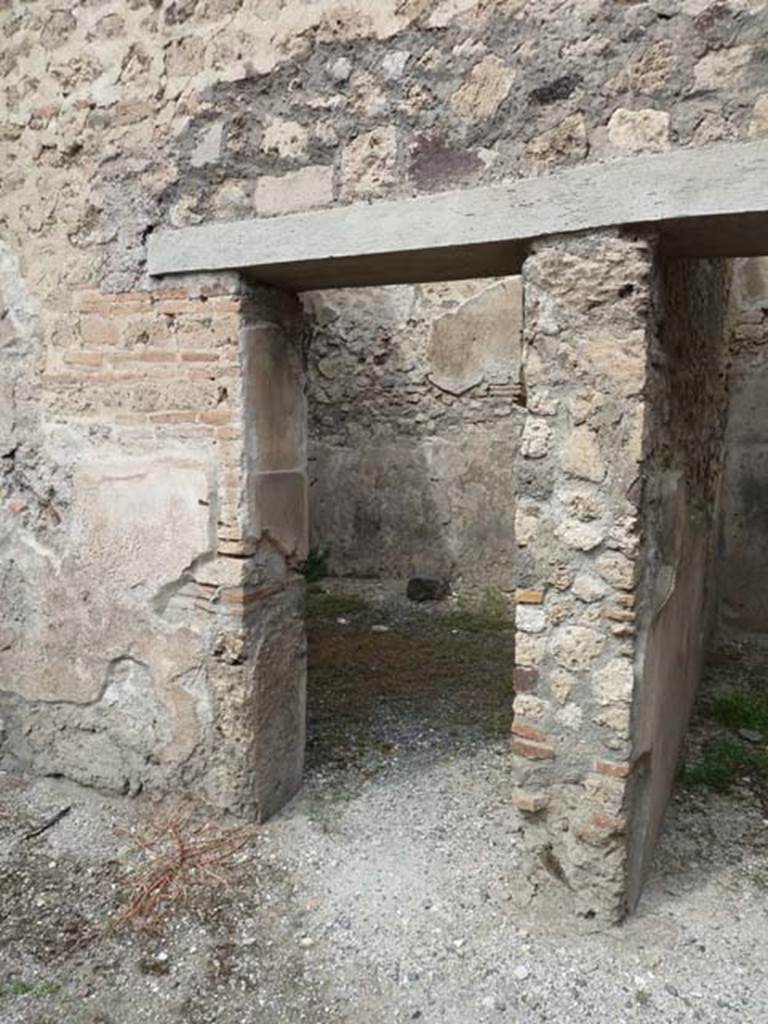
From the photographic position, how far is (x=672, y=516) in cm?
270

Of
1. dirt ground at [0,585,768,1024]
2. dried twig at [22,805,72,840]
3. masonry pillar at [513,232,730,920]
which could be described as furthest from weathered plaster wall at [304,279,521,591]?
dried twig at [22,805,72,840]

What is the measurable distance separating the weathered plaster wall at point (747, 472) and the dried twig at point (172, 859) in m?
3.91

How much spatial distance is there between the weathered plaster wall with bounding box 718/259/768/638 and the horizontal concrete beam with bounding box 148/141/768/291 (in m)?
3.15

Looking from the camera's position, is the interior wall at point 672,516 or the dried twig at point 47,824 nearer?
the interior wall at point 672,516

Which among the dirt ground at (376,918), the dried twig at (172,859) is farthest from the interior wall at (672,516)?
the dried twig at (172,859)

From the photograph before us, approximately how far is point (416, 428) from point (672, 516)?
3963 mm

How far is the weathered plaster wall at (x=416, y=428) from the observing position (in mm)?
6258

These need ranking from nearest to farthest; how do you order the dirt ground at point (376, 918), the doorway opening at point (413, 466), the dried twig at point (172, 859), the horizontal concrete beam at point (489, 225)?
the horizontal concrete beam at point (489, 225) → the dirt ground at point (376, 918) → the dried twig at point (172, 859) → the doorway opening at point (413, 466)

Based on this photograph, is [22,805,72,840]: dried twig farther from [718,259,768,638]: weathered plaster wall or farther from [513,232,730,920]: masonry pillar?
[718,259,768,638]: weathered plaster wall

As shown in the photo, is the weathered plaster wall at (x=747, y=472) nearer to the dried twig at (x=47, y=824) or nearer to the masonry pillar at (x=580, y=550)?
the masonry pillar at (x=580, y=550)

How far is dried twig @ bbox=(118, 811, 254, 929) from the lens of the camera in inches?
100

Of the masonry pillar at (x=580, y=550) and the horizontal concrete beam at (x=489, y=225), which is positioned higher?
the horizontal concrete beam at (x=489, y=225)

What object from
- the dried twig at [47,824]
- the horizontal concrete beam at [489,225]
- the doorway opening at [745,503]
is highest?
the horizontal concrete beam at [489,225]

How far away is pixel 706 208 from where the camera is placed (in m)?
1.99
